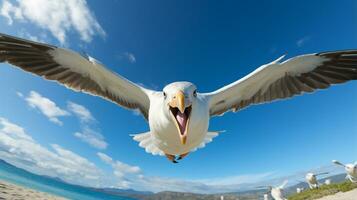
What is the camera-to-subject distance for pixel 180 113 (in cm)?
474

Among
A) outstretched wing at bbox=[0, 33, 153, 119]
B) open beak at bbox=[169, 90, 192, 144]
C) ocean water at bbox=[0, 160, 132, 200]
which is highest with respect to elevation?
ocean water at bbox=[0, 160, 132, 200]

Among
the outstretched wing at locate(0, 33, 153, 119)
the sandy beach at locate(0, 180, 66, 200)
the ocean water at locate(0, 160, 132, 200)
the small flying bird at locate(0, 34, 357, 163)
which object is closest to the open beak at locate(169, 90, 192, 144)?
the small flying bird at locate(0, 34, 357, 163)

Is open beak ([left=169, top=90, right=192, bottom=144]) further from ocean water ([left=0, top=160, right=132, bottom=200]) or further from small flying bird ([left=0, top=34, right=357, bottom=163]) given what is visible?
ocean water ([left=0, top=160, right=132, bottom=200])

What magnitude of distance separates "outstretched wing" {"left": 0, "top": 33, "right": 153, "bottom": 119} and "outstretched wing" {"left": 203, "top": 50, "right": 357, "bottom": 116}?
179 centimetres

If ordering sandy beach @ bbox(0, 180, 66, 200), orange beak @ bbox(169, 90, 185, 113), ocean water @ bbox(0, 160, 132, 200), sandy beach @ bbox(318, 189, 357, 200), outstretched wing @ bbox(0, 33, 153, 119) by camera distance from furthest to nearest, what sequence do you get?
ocean water @ bbox(0, 160, 132, 200), sandy beach @ bbox(0, 180, 66, 200), sandy beach @ bbox(318, 189, 357, 200), outstretched wing @ bbox(0, 33, 153, 119), orange beak @ bbox(169, 90, 185, 113)

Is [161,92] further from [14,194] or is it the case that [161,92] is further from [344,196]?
[14,194]

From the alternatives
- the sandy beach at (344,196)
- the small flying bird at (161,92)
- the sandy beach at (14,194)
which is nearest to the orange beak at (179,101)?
the small flying bird at (161,92)

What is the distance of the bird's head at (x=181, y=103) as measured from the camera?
441 centimetres

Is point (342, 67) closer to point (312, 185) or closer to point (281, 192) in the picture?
point (281, 192)

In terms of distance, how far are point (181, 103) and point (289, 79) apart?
3.99 m

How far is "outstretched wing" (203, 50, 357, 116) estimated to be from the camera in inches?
282

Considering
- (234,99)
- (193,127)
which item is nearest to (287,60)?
(234,99)

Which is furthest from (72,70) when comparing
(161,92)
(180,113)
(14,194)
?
(14,194)

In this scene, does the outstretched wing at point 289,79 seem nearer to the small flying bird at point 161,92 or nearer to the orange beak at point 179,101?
the small flying bird at point 161,92
